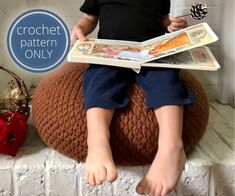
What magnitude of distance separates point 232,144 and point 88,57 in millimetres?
432

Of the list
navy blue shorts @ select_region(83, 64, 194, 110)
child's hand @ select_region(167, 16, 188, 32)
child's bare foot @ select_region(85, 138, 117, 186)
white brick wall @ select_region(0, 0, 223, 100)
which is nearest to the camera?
child's bare foot @ select_region(85, 138, 117, 186)

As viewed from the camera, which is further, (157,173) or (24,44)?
(24,44)

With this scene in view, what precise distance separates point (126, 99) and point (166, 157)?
16cm

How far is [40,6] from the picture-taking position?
143cm

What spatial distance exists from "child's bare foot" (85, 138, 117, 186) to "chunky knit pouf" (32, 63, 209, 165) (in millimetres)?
67

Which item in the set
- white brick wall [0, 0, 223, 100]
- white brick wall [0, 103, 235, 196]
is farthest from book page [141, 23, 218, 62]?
white brick wall [0, 0, 223, 100]

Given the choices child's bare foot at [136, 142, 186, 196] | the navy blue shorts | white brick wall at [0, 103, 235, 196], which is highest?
the navy blue shorts

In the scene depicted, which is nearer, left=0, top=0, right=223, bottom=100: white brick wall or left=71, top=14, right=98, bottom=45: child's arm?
left=71, top=14, right=98, bottom=45: child's arm

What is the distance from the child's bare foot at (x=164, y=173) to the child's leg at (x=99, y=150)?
0.07 m

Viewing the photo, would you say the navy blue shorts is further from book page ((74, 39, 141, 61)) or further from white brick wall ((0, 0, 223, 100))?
white brick wall ((0, 0, 223, 100))

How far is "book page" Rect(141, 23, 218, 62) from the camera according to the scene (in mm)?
868

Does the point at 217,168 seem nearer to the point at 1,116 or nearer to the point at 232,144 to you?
the point at 232,144

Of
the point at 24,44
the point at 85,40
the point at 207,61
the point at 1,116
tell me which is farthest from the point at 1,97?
the point at 207,61

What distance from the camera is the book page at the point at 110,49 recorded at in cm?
89
